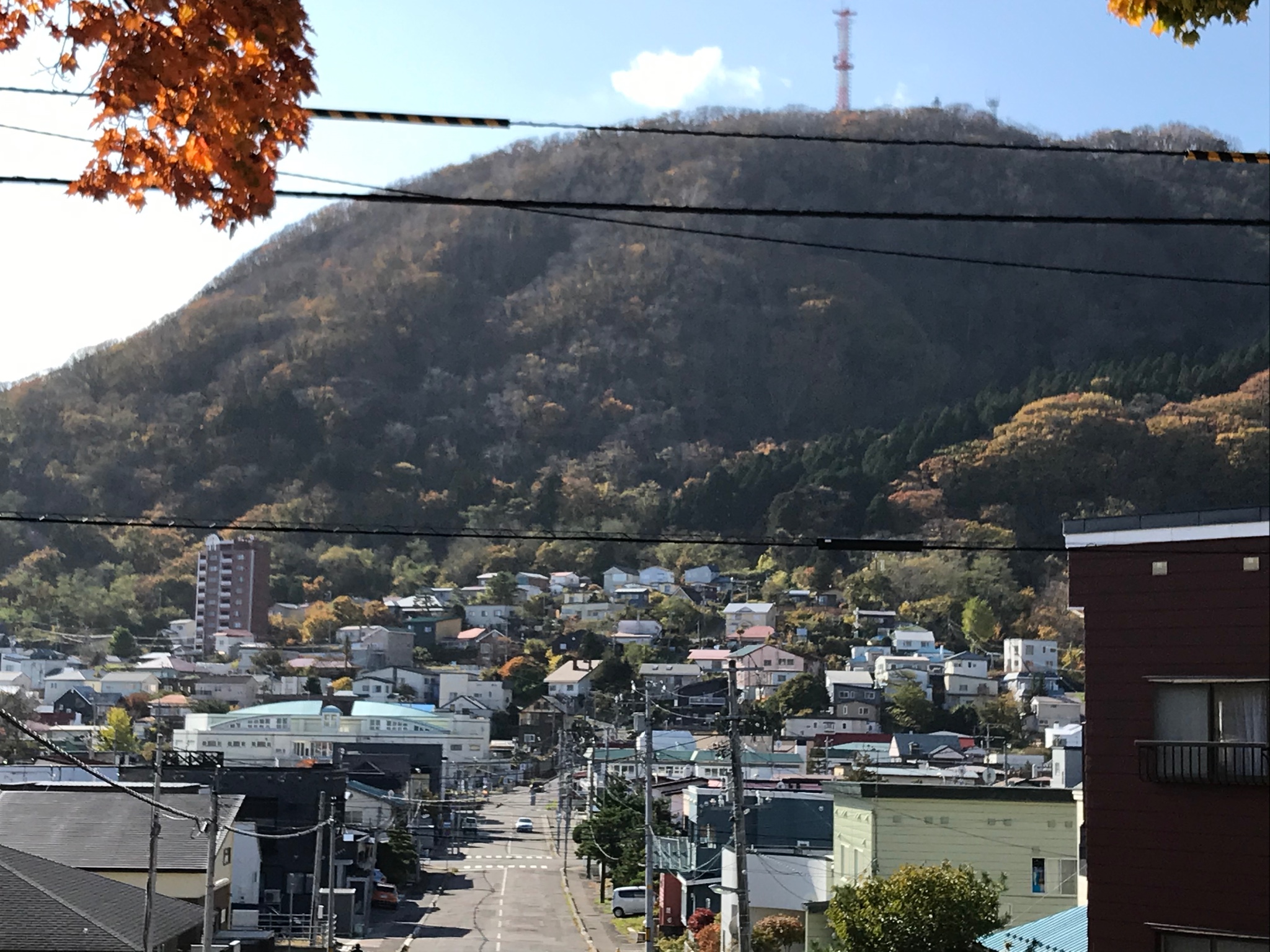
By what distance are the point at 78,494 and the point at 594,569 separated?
72.7 m

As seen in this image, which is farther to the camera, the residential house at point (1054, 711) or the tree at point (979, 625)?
the tree at point (979, 625)

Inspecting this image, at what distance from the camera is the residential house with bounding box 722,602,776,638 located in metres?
128

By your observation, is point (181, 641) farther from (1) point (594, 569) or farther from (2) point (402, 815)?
(2) point (402, 815)

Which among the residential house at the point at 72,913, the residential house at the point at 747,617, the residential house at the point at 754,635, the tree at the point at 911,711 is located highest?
the residential house at the point at 747,617

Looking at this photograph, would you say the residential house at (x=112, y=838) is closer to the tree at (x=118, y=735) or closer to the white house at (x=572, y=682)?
the tree at (x=118, y=735)

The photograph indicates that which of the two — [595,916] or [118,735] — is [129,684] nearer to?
[118,735]

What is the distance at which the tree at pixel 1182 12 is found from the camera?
6.58 m

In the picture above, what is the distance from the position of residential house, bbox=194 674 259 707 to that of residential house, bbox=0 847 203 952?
3421 inches

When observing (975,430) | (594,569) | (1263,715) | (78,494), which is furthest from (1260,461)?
(1263,715)

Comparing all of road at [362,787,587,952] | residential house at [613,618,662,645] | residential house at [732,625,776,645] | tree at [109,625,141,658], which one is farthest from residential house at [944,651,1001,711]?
tree at [109,625,141,658]

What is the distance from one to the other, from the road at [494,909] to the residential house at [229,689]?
4664 cm

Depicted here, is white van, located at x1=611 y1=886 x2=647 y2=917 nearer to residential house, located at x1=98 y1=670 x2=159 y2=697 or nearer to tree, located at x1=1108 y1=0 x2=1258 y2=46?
tree, located at x1=1108 y1=0 x2=1258 y2=46

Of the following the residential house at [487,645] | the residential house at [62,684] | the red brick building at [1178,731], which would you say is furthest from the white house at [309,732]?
the red brick building at [1178,731]

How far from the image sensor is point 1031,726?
92.6 m
